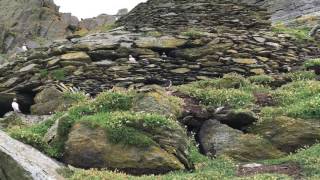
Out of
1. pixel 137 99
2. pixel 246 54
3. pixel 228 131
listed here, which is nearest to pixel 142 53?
pixel 246 54

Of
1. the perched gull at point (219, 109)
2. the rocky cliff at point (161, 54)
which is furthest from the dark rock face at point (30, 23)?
the perched gull at point (219, 109)

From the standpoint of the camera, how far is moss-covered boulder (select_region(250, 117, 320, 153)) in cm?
2072

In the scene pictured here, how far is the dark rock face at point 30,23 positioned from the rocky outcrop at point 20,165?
4315cm

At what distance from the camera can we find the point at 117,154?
19375 millimetres

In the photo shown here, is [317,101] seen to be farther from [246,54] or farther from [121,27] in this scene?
[121,27]

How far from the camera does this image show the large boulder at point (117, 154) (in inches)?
749

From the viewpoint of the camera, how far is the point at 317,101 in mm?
22328

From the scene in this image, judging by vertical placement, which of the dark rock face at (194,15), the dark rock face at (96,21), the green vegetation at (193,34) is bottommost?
the dark rock face at (96,21)

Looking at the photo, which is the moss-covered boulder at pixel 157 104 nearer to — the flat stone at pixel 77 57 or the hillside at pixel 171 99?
the hillside at pixel 171 99

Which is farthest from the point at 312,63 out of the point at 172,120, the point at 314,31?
the point at 172,120

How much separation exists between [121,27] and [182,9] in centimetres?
433

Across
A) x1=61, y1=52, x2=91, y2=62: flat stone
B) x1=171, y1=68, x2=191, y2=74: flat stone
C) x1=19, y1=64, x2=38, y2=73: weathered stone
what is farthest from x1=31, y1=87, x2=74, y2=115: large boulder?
x1=171, y1=68, x2=191, y2=74: flat stone

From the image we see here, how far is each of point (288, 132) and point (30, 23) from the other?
4619 centimetres

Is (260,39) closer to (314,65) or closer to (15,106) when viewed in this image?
(314,65)
